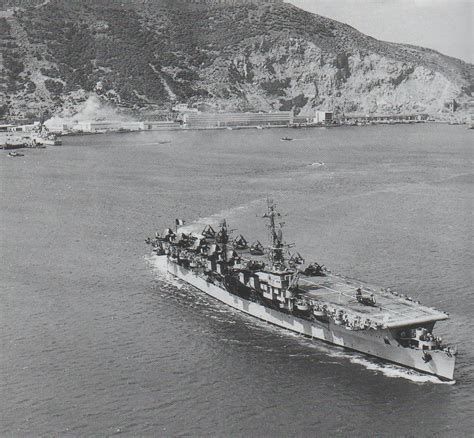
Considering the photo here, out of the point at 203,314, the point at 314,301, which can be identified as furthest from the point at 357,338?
the point at 203,314

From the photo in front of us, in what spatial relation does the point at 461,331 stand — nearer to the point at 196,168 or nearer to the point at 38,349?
the point at 38,349

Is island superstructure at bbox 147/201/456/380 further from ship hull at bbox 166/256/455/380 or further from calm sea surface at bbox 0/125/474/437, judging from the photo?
calm sea surface at bbox 0/125/474/437

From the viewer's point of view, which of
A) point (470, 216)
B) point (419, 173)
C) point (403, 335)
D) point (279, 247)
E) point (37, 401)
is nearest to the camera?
point (37, 401)

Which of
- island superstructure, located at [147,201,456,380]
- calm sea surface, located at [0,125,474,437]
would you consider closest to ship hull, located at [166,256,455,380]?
island superstructure, located at [147,201,456,380]

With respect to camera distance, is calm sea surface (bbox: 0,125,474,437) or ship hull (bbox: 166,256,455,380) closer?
calm sea surface (bbox: 0,125,474,437)

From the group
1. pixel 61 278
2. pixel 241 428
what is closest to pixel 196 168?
pixel 61 278

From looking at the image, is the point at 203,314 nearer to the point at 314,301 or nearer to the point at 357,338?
the point at 314,301

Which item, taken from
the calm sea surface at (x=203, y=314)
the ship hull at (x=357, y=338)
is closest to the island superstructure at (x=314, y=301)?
the ship hull at (x=357, y=338)
